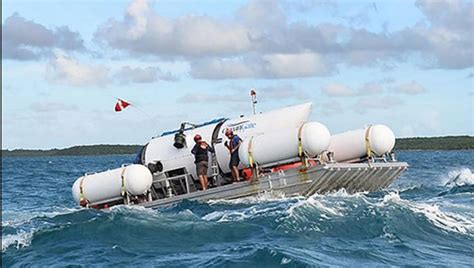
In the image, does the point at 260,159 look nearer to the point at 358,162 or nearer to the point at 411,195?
the point at 358,162

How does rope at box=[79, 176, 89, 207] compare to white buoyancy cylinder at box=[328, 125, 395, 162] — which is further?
rope at box=[79, 176, 89, 207]

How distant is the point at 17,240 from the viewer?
671 inches

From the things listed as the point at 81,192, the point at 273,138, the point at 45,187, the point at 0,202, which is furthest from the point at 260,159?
the point at 45,187

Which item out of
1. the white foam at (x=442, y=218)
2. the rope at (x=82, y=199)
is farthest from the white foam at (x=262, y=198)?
the rope at (x=82, y=199)

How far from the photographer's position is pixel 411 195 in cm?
2584

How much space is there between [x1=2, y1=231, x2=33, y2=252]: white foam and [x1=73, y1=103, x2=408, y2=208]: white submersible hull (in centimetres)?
569

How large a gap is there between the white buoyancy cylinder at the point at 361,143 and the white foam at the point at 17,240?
30.9 feet

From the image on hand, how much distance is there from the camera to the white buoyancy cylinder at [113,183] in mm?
23125

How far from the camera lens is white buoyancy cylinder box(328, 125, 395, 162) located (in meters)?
22.9

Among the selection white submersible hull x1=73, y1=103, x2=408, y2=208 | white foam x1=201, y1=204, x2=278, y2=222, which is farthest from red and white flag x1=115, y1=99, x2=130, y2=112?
white foam x1=201, y1=204, x2=278, y2=222

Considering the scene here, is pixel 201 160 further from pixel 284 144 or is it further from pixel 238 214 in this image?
pixel 238 214

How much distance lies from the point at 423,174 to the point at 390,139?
19680 mm

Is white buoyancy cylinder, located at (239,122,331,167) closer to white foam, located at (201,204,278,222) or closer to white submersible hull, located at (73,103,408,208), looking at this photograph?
white submersible hull, located at (73,103,408,208)

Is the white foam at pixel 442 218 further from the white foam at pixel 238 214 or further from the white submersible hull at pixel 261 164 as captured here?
the white foam at pixel 238 214
